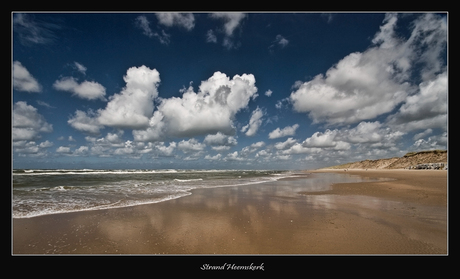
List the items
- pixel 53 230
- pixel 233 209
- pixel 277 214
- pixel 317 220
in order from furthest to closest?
pixel 233 209 → pixel 277 214 → pixel 317 220 → pixel 53 230

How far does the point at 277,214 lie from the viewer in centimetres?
972

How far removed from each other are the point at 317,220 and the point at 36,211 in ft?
48.2

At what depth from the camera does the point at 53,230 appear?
7.50m
